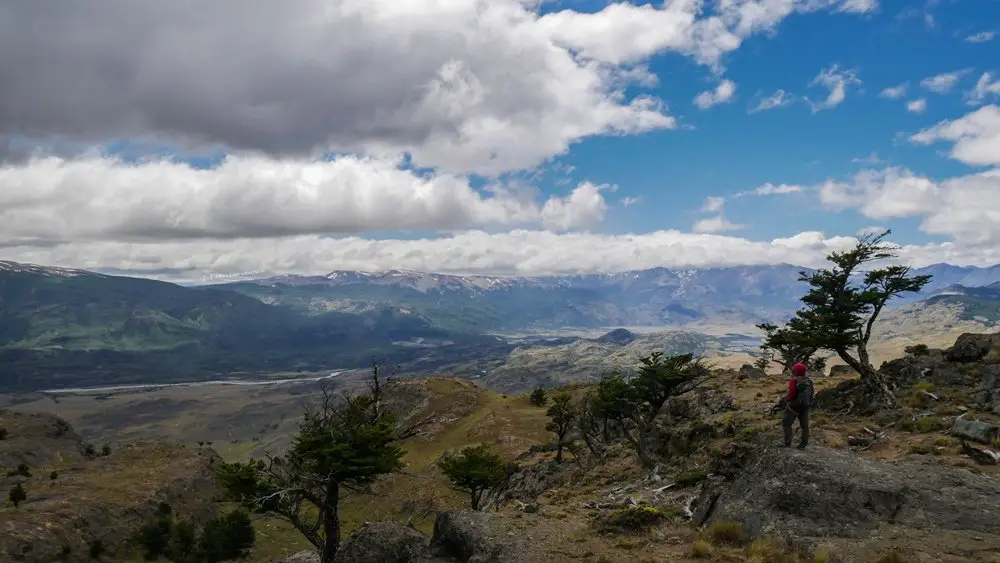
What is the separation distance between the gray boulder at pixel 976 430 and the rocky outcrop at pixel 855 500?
5.00 metres

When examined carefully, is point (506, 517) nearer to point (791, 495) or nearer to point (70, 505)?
point (791, 495)

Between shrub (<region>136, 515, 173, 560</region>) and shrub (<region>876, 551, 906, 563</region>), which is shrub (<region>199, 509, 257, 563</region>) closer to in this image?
shrub (<region>136, 515, 173, 560</region>)

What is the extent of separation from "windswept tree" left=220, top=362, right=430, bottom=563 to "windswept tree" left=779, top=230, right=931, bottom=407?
87.9 ft

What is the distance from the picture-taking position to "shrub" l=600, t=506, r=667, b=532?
20141mm

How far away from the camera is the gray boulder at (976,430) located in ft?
71.0

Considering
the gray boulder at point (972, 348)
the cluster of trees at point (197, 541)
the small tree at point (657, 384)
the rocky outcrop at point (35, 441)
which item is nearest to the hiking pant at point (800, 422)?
the gray boulder at point (972, 348)

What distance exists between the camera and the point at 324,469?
27.1 metres

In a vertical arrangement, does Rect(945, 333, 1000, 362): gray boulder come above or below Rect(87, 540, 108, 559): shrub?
above

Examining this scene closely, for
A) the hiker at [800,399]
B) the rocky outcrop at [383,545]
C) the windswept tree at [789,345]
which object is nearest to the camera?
the hiker at [800,399]

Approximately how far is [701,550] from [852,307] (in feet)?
79.5

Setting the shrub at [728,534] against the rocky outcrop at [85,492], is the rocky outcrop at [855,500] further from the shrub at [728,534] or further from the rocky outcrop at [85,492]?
the rocky outcrop at [85,492]

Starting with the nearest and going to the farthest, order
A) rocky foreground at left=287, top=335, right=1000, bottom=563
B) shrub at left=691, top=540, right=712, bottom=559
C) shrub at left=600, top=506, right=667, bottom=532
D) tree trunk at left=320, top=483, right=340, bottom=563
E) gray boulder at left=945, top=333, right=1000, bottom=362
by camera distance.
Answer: rocky foreground at left=287, top=335, right=1000, bottom=563
shrub at left=691, top=540, right=712, bottom=559
shrub at left=600, top=506, right=667, bottom=532
tree trunk at left=320, top=483, right=340, bottom=563
gray boulder at left=945, top=333, right=1000, bottom=362

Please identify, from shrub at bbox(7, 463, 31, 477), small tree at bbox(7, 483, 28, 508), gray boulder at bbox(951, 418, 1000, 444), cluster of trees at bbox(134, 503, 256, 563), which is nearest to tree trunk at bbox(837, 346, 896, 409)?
gray boulder at bbox(951, 418, 1000, 444)

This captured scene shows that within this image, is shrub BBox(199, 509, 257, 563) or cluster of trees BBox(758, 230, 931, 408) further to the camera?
shrub BBox(199, 509, 257, 563)
